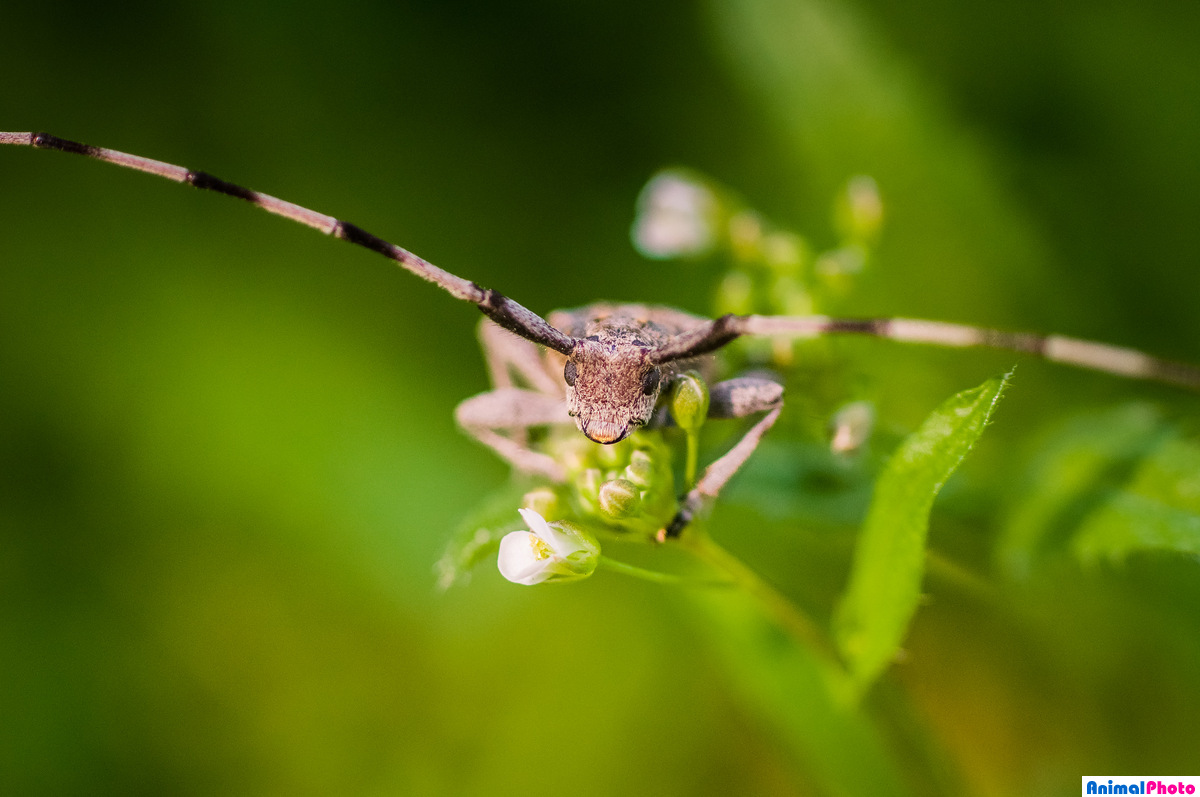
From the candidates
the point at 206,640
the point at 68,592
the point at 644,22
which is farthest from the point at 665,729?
the point at 644,22

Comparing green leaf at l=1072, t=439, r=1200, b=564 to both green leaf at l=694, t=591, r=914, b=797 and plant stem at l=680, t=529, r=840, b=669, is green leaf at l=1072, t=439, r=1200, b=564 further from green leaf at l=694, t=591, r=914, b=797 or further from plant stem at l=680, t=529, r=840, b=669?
green leaf at l=694, t=591, r=914, b=797

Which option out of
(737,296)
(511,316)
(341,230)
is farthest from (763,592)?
(341,230)

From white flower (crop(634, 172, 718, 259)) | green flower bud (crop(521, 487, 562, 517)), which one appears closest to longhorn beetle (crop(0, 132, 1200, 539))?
green flower bud (crop(521, 487, 562, 517))

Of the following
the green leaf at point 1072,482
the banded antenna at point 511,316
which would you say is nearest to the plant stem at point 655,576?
the banded antenna at point 511,316

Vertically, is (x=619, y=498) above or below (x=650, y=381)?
below

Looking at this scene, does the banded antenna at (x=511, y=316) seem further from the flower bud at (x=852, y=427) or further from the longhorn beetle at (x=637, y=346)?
the flower bud at (x=852, y=427)

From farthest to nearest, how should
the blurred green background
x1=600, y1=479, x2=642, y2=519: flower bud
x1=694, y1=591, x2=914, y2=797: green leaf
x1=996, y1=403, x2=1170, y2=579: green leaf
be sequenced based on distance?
1. the blurred green background
2. x1=694, y1=591, x2=914, y2=797: green leaf
3. x1=996, y1=403, x2=1170, y2=579: green leaf
4. x1=600, y1=479, x2=642, y2=519: flower bud

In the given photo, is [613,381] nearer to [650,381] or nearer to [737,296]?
[650,381]
